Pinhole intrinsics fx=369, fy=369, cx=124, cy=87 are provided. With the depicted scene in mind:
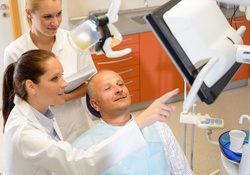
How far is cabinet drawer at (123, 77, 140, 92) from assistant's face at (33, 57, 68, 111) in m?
1.93

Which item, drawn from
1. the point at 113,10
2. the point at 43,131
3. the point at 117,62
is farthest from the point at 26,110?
the point at 117,62

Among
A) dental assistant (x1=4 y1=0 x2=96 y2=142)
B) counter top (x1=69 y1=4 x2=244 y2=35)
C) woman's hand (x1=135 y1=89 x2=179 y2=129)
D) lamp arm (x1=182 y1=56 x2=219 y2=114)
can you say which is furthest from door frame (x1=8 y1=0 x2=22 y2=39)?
lamp arm (x1=182 y1=56 x2=219 y2=114)

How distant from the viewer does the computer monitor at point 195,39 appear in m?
1.15

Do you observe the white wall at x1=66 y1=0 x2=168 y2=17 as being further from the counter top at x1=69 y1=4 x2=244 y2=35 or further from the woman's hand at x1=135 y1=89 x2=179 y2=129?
the woman's hand at x1=135 y1=89 x2=179 y2=129

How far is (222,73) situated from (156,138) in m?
0.76

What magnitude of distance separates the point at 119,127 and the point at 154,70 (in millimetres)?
1708

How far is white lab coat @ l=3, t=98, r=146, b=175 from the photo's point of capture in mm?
1348

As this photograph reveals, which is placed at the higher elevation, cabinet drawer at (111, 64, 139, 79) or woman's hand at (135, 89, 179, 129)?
woman's hand at (135, 89, 179, 129)

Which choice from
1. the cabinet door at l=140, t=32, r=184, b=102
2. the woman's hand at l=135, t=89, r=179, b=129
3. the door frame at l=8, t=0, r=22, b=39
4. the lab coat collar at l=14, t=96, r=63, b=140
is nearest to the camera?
the woman's hand at l=135, t=89, r=179, b=129

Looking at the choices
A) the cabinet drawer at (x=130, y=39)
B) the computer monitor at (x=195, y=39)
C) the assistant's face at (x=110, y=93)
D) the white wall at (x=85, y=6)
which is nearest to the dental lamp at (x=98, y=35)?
the computer monitor at (x=195, y=39)

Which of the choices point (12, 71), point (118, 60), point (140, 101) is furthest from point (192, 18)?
point (140, 101)

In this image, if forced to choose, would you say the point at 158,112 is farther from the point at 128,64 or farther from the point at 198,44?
the point at 128,64

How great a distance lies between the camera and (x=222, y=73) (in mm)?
1241

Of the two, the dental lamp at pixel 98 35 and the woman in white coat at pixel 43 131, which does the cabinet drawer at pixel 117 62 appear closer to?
the woman in white coat at pixel 43 131
